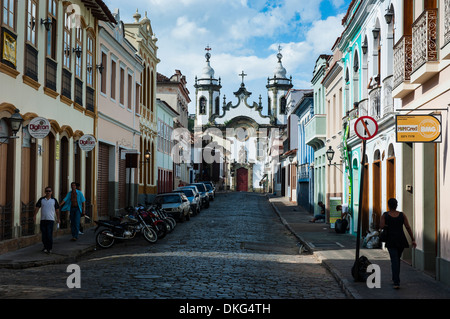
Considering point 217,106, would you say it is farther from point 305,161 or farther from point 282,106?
point 305,161

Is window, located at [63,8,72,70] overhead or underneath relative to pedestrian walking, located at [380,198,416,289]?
overhead

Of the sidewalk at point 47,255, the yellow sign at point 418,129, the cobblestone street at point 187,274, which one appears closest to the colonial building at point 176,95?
the sidewalk at point 47,255

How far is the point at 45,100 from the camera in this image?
1781cm

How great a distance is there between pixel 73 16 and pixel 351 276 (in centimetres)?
1323

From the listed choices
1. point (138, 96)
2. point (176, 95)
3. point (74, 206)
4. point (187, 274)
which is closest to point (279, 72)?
point (176, 95)

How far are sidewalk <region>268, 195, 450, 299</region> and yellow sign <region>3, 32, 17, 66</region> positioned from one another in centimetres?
849

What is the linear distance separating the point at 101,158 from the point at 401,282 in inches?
650

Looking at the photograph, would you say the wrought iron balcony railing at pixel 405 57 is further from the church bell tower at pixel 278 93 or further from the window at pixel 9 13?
the church bell tower at pixel 278 93

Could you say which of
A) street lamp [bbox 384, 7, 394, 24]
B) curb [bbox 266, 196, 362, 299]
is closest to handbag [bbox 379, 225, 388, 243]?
curb [bbox 266, 196, 362, 299]

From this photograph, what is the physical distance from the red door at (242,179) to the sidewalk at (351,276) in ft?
219

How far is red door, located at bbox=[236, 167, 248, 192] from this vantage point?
89206 millimetres

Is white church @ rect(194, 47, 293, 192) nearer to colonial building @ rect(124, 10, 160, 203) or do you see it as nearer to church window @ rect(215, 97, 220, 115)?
church window @ rect(215, 97, 220, 115)

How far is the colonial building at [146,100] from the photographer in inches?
1323
